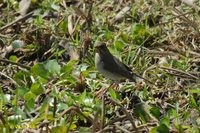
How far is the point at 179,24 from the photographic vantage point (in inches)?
258

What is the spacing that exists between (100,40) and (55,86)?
105 cm

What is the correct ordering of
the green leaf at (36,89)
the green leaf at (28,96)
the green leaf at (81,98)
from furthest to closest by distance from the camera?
the green leaf at (36,89) → the green leaf at (28,96) → the green leaf at (81,98)

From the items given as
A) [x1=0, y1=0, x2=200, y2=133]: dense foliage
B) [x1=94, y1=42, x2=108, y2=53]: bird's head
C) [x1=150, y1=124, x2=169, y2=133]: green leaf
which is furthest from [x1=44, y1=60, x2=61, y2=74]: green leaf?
[x1=150, y1=124, x2=169, y2=133]: green leaf

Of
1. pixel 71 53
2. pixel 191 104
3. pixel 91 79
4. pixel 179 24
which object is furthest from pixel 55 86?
pixel 179 24

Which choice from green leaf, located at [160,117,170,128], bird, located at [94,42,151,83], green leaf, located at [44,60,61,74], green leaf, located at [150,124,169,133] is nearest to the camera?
green leaf, located at [150,124,169,133]

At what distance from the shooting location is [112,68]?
557 centimetres

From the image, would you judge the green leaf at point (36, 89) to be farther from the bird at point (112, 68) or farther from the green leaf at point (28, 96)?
the bird at point (112, 68)

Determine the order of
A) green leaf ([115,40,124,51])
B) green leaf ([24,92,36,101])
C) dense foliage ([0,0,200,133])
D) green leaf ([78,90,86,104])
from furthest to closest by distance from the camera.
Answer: green leaf ([115,40,124,51])
green leaf ([24,92,36,101])
green leaf ([78,90,86,104])
dense foliage ([0,0,200,133])

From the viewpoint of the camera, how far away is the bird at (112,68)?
5504 mm

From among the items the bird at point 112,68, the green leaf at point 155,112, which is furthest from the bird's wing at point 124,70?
the green leaf at point 155,112

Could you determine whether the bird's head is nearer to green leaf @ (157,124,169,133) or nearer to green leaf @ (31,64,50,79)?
green leaf @ (31,64,50,79)

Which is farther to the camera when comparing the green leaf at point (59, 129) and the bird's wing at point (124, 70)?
the bird's wing at point (124, 70)

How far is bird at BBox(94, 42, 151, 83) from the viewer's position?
5504 mm

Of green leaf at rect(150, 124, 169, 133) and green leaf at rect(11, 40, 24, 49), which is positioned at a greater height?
green leaf at rect(11, 40, 24, 49)
